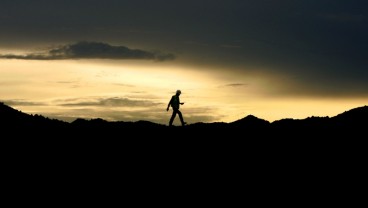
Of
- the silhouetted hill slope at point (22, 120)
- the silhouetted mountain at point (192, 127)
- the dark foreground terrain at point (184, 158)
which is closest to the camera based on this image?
the dark foreground terrain at point (184, 158)

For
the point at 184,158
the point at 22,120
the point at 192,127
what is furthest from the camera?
the point at 192,127

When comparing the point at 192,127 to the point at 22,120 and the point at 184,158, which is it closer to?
the point at 184,158

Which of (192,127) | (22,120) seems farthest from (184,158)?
(22,120)

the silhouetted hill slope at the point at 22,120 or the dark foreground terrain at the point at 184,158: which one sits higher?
the silhouetted hill slope at the point at 22,120

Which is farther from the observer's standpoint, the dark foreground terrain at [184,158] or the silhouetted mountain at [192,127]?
the silhouetted mountain at [192,127]

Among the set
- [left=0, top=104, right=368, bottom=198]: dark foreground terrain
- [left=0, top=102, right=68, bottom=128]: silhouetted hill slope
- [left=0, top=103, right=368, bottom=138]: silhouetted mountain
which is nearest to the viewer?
[left=0, top=104, right=368, bottom=198]: dark foreground terrain

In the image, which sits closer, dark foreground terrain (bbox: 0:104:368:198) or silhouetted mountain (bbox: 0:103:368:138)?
dark foreground terrain (bbox: 0:104:368:198)

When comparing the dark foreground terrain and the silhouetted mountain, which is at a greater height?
the silhouetted mountain

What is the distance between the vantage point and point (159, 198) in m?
36.2

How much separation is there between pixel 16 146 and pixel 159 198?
30.5 feet

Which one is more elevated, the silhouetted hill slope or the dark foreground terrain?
the silhouetted hill slope

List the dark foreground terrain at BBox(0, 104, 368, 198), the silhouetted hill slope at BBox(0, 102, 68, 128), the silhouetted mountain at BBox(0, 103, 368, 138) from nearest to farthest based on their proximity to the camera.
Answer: the dark foreground terrain at BBox(0, 104, 368, 198) < the silhouetted mountain at BBox(0, 103, 368, 138) < the silhouetted hill slope at BBox(0, 102, 68, 128)

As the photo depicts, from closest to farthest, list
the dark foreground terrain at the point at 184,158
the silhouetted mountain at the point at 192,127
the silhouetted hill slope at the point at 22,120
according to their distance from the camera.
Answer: the dark foreground terrain at the point at 184,158 < the silhouetted mountain at the point at 192,127 < the silhouetted hill slope at the point at 22,120

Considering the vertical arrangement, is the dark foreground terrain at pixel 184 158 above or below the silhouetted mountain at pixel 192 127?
below
